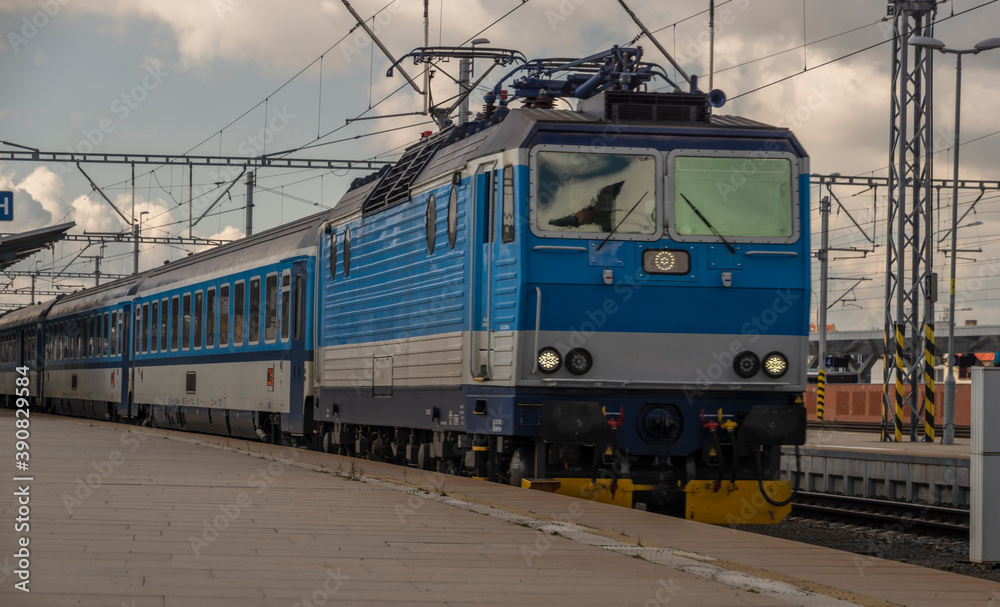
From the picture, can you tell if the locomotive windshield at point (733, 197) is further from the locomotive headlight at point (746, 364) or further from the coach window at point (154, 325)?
the coach window at point (154, 325)

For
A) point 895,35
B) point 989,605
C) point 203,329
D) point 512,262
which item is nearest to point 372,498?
point 512,262

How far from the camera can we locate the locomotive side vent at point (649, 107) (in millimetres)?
11883

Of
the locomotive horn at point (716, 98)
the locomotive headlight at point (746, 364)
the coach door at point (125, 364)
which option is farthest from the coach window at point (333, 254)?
the coach door at point (125, 364)

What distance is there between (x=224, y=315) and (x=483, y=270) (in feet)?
39.0

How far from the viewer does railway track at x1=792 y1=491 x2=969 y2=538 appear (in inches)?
563

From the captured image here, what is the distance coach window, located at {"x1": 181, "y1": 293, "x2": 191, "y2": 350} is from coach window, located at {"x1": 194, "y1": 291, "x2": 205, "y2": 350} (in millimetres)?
459

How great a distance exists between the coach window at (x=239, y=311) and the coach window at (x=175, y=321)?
399 centimetres

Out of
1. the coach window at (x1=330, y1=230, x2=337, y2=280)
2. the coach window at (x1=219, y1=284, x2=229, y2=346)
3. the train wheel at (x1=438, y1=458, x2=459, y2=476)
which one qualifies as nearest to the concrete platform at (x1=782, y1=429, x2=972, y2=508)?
the train wheel at (x1=438, y1=458, x2=459, y2=476)

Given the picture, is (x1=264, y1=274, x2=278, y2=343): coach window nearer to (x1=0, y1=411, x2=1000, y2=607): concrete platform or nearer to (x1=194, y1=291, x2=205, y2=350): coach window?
(x1=194, y1=291, x2=205, y2=350): coach window

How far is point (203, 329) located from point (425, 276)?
1162cm

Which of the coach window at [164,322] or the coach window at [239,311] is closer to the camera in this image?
the coach window at [239,311]

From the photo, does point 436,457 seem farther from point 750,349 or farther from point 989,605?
point 989,605

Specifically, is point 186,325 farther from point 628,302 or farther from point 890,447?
point 628,302

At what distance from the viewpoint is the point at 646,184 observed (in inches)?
455
